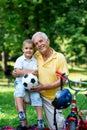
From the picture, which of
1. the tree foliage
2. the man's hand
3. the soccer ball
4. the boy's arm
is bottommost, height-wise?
the tree foliage

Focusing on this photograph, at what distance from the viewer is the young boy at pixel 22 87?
Result: 24.9 feet

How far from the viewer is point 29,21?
91.0ft

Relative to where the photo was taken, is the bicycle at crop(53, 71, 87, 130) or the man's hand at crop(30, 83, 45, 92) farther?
the man's hand at crop(30, 83, 45, 92)

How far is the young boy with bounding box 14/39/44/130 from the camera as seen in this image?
7.59 meters

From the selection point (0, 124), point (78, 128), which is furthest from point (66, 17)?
point (78, 128)

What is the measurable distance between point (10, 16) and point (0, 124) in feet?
63.3

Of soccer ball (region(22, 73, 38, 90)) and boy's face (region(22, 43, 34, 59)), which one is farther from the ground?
boy's face (region(22, 43, 34, 59))

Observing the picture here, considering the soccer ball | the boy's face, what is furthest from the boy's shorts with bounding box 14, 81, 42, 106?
the boy's face

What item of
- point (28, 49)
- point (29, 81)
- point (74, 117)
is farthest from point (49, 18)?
point (74, 117)

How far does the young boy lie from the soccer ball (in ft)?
0.33

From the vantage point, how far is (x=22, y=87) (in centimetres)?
758

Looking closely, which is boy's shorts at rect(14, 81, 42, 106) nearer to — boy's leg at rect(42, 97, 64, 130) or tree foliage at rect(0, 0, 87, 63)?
boy's leg at rect(42, 97, 64, 130)

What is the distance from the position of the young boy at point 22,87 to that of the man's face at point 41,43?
95mm

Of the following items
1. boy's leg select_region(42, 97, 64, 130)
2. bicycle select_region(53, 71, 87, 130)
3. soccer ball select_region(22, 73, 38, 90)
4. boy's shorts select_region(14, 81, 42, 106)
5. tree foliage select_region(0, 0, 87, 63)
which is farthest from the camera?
tree foliage select_region(0, 0, 87, 63)
